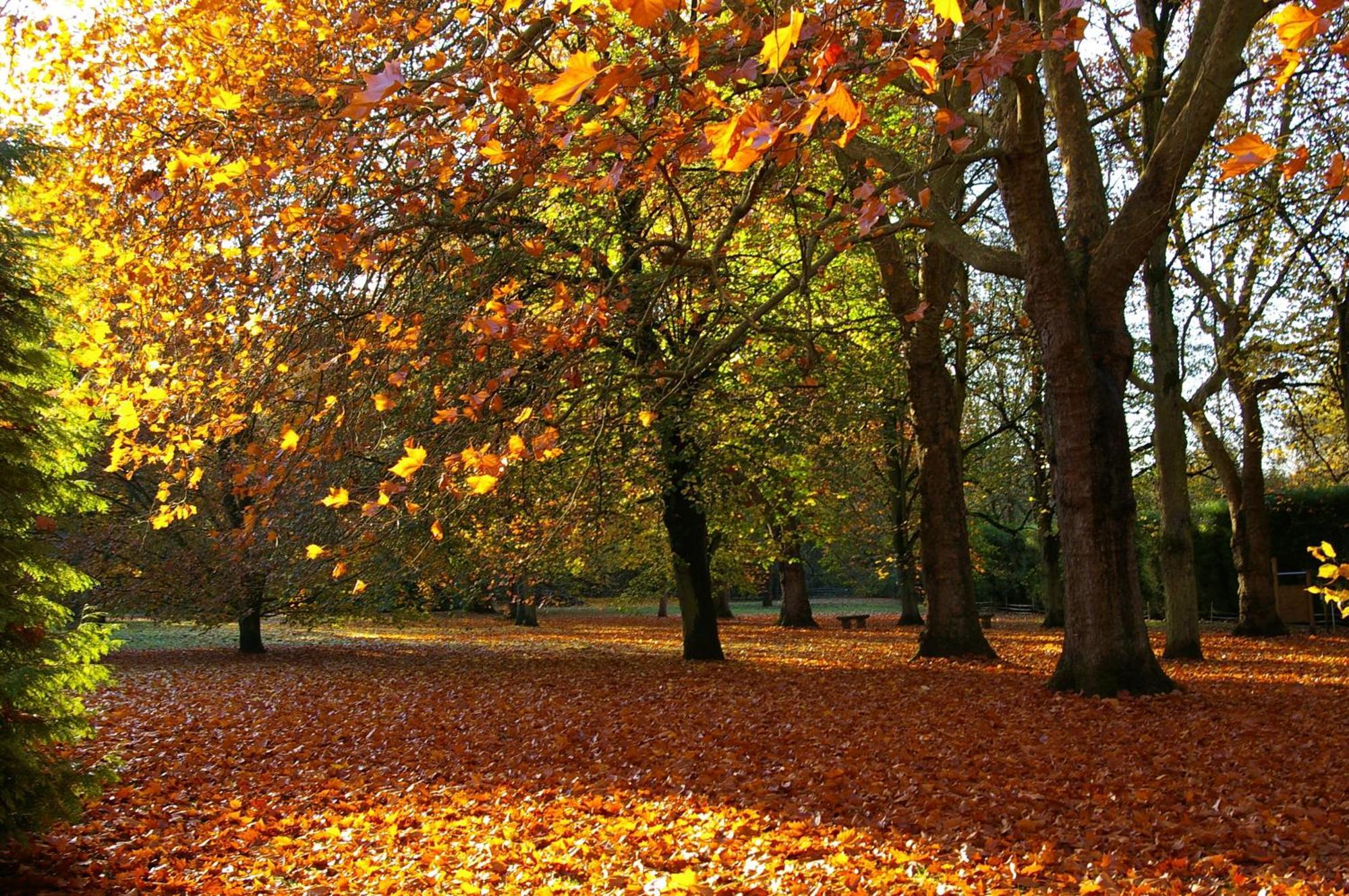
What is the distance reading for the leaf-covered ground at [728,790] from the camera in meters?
4.75

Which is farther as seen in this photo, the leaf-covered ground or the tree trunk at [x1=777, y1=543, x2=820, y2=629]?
the tree trunk at [x1=777, y1=543, x2=820, y2=629]

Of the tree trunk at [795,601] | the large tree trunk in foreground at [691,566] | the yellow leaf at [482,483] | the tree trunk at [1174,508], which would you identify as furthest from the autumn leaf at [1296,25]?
the tree trunk at [795,601]

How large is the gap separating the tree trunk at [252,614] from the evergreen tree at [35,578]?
11.5m

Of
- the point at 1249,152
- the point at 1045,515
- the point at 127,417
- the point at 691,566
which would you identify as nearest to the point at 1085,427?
the point at 1249,152

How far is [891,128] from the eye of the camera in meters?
15.5

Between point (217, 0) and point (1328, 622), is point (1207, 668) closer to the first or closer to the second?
point (1328, 622)

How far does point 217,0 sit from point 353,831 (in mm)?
5159

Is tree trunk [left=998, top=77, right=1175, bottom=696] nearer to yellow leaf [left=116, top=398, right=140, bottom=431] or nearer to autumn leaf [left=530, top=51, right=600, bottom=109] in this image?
yellow leaf [left=116, top=398, right=140, bottom=431]

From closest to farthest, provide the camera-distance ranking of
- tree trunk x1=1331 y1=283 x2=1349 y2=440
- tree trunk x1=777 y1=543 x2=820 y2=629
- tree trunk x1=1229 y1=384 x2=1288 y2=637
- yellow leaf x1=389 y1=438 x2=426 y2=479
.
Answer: yellow leaf x1=389 y1=438 x2=426 y2=479, tree trunk x1=1331 y1=283 x2=1349 y2=440, tree trunk x1=1229 y1=384 x2=1288 y2=637, tree trunk x1=777 y1=543 x2=820 y2=629

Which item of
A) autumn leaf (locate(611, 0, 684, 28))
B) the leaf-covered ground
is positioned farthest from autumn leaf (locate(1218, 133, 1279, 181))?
the leaf-covered ground

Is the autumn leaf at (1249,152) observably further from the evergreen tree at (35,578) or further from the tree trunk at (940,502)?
the tree trunk at (940,502)

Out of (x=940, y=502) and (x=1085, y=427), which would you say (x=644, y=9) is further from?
(x=940, y=502)

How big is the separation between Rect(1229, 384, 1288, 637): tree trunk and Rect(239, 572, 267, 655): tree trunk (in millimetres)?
17601

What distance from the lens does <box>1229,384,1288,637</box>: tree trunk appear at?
17766mm
